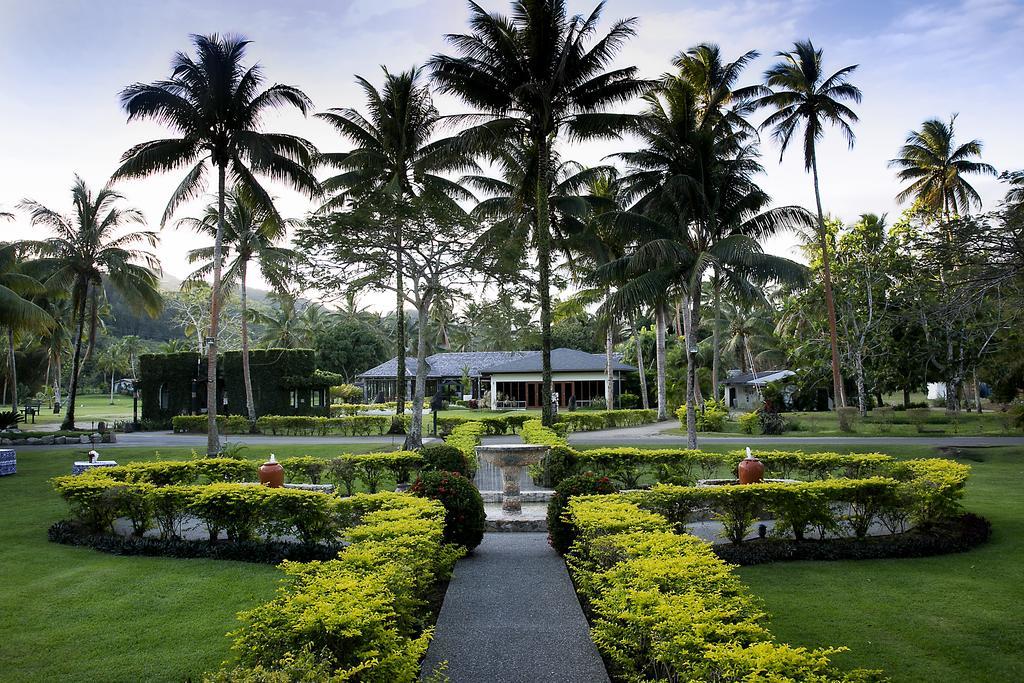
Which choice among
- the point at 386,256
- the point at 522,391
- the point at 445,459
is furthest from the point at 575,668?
the point at 522,391

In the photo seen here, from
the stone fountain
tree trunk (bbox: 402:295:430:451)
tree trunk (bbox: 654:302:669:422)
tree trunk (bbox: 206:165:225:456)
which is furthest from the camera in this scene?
tree trunk (bbox: 654:302:669:422)

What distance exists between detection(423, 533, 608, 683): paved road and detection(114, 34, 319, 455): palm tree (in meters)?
12.9

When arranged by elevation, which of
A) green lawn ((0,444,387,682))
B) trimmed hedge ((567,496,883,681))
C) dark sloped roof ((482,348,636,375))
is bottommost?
green lawn ((0,444,387,682))

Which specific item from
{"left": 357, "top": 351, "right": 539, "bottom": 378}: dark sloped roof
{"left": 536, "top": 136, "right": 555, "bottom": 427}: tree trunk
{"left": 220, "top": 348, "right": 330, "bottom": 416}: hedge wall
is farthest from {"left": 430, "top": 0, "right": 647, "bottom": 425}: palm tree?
{"left": 357, "top": 351, "right": 539, "bottom": 378}: dark sloped roof

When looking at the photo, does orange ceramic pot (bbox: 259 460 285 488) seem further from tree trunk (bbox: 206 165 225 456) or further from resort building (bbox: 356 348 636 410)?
resort building (bbox: 356 348 636 410)

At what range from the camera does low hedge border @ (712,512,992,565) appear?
863 cm


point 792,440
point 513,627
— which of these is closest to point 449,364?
point 792,440

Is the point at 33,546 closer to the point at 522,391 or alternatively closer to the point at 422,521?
the point at 422,521

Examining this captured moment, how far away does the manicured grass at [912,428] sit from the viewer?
2412 cm

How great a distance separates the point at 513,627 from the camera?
616 cm

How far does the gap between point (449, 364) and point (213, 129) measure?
4024 centimetres

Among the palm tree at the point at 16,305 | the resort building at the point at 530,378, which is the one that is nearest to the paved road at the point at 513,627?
the palm tree at the point at 16,305

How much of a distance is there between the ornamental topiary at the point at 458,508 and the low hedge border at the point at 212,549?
1.43 metres

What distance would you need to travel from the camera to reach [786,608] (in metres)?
6.76
